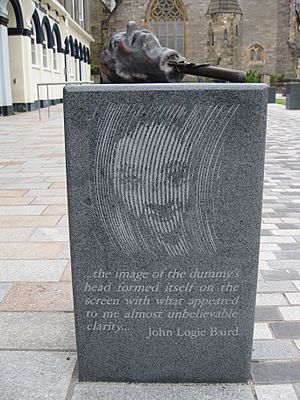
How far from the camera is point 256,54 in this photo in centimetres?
4703

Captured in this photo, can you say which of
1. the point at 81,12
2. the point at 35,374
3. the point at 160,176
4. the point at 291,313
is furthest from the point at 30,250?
the point at 81,12

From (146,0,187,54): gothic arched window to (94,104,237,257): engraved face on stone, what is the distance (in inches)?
1793

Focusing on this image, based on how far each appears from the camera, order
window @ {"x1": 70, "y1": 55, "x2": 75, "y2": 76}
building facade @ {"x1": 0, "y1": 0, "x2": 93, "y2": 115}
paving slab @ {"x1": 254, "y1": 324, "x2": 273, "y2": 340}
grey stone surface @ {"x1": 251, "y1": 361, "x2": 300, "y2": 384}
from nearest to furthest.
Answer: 1. grey stone surface @ {"x1": 251, "y1": 361, "x2": 300, "y2": 384}
2. paving slab @ {"x1": 254, "y1": 324, "x2": 273, "y2": 340}
3. building facade @ {"x1": 0, "y1": 0, "x2": 93, "y2": 115}
4. window @ {"x1": 70, "y1": 55, "x2": 75, "y2": 76}

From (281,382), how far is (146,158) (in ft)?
4.28

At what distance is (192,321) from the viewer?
264cm

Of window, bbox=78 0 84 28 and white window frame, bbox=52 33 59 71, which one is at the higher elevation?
window, bbox=78 0 84 28

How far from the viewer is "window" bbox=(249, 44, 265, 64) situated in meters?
46.8

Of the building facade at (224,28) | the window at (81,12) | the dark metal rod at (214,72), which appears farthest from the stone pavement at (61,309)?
the building facade at (224,28)

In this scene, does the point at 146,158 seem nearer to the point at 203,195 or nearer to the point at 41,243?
the point at 203,195

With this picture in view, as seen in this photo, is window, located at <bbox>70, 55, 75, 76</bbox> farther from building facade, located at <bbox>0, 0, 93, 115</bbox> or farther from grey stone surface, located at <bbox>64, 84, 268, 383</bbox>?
grey stone surface, located at <bbox>64, 84, 268, 383</bbox>

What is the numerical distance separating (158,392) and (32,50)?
1015 inches

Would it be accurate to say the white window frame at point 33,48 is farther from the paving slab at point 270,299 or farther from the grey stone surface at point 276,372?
the grey stone surface at point 276,372

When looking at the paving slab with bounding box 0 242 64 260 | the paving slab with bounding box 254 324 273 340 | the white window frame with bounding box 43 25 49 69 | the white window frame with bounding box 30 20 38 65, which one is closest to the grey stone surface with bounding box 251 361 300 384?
the paving slab with bounding box 254 324 273 340

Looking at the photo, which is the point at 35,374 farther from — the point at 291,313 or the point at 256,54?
the point at 256,54
